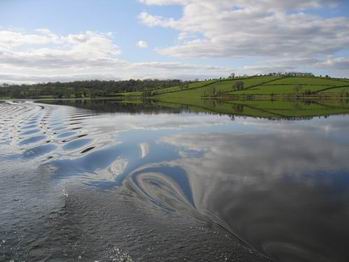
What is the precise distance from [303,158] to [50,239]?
17.2 meters

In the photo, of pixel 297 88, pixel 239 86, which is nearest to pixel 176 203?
pixel 297 88

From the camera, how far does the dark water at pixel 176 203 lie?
1090cm

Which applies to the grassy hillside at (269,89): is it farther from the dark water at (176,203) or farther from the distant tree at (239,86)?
the dark water at (176,203)

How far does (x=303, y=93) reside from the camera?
149250 millimetres

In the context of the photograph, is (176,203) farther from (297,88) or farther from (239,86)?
(239,86)

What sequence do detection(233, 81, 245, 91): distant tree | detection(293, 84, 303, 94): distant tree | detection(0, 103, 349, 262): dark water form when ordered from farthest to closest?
detection(233, 81, 245, 91): distant tree < detection(293, 84, 303, 94): distant tree < detection(0, 103, 349, 262): dark water

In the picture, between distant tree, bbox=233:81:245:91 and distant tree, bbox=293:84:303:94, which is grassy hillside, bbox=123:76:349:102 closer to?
distant tree, bbox=293:84:303:94

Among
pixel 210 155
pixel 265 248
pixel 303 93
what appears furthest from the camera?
pixel 303 93

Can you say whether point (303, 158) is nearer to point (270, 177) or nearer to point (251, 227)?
point (270, 177)

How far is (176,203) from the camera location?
15023 millimetres

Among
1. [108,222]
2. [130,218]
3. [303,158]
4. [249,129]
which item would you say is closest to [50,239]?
[108,222]

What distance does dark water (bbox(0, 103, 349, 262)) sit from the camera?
35.8ft

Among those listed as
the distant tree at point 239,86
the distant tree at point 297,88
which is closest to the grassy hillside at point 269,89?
the distant tree at point 297,88

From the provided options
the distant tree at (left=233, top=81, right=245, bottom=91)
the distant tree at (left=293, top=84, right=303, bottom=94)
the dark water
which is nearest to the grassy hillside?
the distant tree at (left=293, top=84, right=303, bottom=94)
